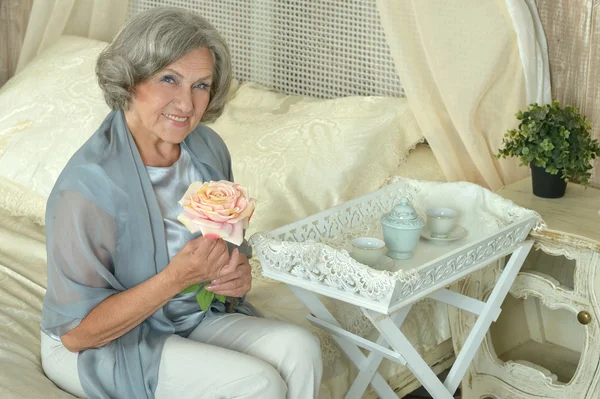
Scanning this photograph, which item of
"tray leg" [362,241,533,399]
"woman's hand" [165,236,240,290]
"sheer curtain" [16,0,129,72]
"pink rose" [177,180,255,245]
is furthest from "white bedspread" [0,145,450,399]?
"sheer curtain" [16,0,129,72]

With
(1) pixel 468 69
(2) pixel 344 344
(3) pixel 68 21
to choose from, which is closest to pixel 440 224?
(2) pixel 344 344

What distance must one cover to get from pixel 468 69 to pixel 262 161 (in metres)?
0.64

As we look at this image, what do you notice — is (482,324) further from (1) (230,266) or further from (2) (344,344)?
(1) (230,266)

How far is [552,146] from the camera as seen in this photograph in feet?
7.29

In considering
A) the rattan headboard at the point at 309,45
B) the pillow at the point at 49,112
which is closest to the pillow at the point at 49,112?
the pillow at the point at 49,112

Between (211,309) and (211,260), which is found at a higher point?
(211,260)

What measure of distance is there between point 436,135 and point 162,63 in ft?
3.12

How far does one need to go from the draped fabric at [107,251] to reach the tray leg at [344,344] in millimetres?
298

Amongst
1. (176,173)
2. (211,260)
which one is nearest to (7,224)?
(176,173)

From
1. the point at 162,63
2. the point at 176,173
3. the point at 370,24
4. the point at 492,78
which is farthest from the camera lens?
the point at 370,24

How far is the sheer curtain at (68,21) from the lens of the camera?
3277 millimetres

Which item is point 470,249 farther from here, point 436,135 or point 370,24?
point 370,24

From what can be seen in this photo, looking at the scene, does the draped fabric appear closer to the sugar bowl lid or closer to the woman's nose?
the woman's nose

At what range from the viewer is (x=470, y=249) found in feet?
5.90
